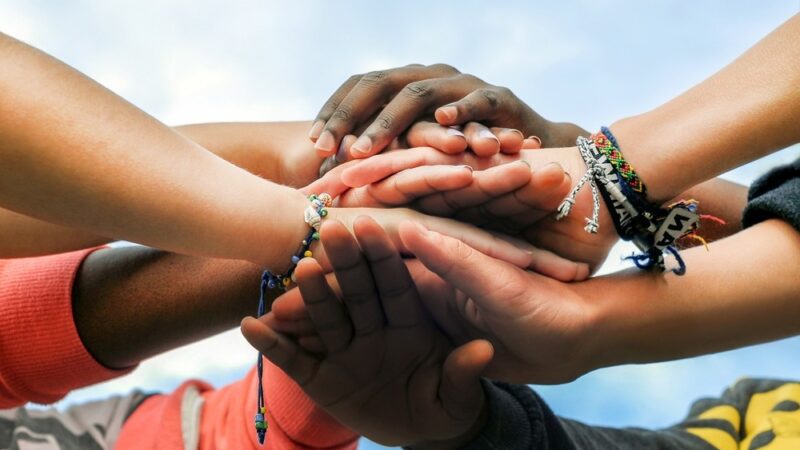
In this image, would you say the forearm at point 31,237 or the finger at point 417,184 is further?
the forearm at point 31,237

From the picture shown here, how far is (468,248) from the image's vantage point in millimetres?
691

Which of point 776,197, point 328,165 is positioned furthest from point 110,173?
point 776,197

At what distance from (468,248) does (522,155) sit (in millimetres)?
178

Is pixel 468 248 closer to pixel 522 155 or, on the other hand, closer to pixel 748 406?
pixel 522 155

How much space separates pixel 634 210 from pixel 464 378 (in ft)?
0.76

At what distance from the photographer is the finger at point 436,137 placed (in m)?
0.81

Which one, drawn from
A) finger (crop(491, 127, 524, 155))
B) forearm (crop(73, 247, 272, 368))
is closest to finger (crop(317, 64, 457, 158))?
finger (crop(491, 127, 524, 155))

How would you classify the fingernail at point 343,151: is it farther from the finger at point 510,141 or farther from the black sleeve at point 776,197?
the black sleeve at point 776,197

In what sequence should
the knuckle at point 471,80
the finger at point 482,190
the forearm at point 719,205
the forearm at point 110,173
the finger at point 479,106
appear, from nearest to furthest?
the forearm at point 110,173, the finger at point 482,190, the finger at point 479,106, the knuckle at point 471,80, the forearm at point 719,205

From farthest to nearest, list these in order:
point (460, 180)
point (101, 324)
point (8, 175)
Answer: point (101, 324) → point (460, 180) → point (8, 175)

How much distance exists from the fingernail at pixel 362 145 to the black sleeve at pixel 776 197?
0.42 metres

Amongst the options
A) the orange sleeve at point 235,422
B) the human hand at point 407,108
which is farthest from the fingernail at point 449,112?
the orange sleeve at point 235,422

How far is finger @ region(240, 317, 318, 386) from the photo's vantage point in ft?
2.46

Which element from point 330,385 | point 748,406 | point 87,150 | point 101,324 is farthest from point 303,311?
point 748,406
